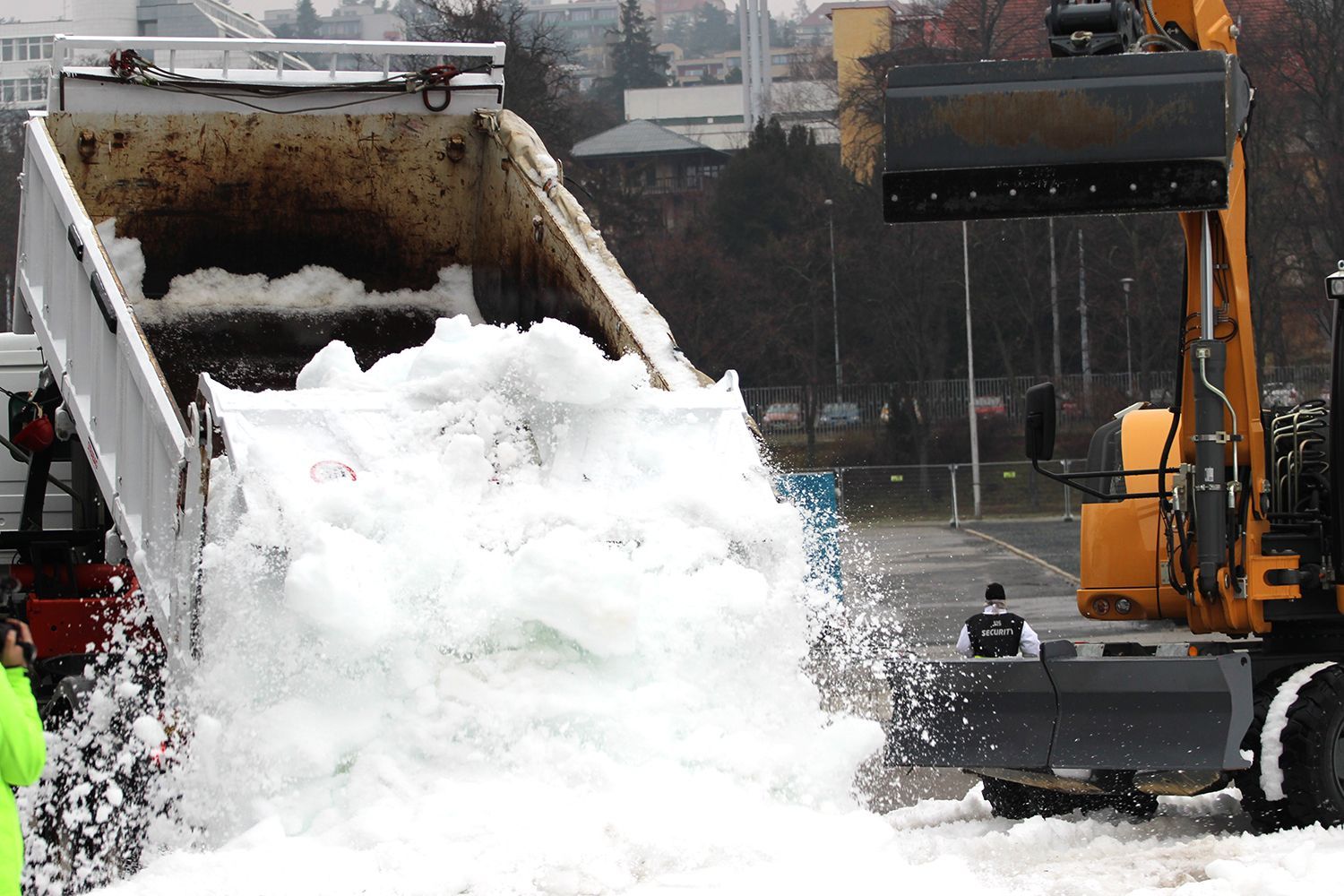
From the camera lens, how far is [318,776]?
16.3 ft

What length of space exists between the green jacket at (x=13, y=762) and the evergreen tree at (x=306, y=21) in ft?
462

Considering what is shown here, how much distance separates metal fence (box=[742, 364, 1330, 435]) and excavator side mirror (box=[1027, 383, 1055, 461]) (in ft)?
102

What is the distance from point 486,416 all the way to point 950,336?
40.8 meters

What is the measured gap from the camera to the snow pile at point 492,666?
4.88m

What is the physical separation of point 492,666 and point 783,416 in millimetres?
34297

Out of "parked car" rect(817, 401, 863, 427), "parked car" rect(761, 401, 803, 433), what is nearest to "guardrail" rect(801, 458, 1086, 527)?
"parked car" rect(761, 401, 803, 433)

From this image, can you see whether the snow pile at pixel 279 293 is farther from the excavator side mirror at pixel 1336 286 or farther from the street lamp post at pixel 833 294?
the street lamp post at pixel 833 294

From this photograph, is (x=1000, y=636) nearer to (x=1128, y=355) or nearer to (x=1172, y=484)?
(x=1172, y=484)

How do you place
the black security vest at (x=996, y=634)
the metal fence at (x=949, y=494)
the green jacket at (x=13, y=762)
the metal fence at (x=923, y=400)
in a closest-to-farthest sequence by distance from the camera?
the green jacket at (x=13, y=762)
the black security vest at (x=996, y=634)
the metal fence at (x=949, y=494)
the metal fence at (x=923, y=400)

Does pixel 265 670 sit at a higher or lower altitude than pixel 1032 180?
lower

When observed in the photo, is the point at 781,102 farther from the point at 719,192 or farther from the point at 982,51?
the point at 982,51

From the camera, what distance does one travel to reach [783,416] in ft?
129

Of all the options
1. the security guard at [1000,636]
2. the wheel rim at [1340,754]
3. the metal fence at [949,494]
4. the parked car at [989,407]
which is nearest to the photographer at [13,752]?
the wheel rim at [1340,754]

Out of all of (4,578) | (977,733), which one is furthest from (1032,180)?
(4,578)
